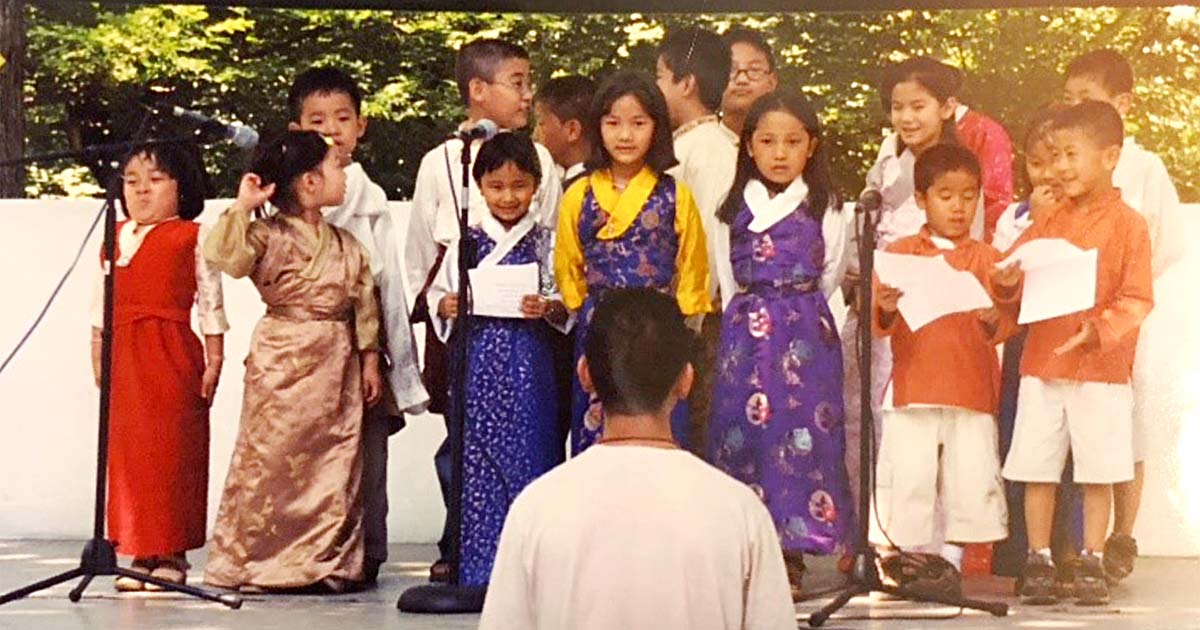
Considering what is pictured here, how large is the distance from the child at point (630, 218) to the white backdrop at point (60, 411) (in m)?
1.91

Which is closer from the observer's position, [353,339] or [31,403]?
[353,339]

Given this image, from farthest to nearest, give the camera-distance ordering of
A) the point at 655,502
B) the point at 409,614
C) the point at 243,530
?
the point at 243,530 → the point at 409,614 → the point at 655,502

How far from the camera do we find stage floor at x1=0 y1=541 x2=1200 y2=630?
643 cm

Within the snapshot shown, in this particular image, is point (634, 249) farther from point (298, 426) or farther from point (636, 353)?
point (636, 353)

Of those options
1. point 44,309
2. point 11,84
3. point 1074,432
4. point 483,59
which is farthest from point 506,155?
point 11,84

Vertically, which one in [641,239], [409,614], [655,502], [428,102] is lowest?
[409,614]

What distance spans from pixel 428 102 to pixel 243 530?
468 centimetres

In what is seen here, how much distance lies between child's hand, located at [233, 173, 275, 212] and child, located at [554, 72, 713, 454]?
86 cm

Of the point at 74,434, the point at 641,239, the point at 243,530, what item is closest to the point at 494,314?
the point at 641,239

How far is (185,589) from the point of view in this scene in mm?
6727

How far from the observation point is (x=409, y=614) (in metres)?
6.66

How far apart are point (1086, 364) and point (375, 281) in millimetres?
2057

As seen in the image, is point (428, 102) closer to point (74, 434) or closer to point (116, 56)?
point (116, 56)

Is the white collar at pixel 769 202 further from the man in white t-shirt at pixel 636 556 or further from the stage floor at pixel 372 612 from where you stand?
the man in white t-shirt at pixel 636 556
